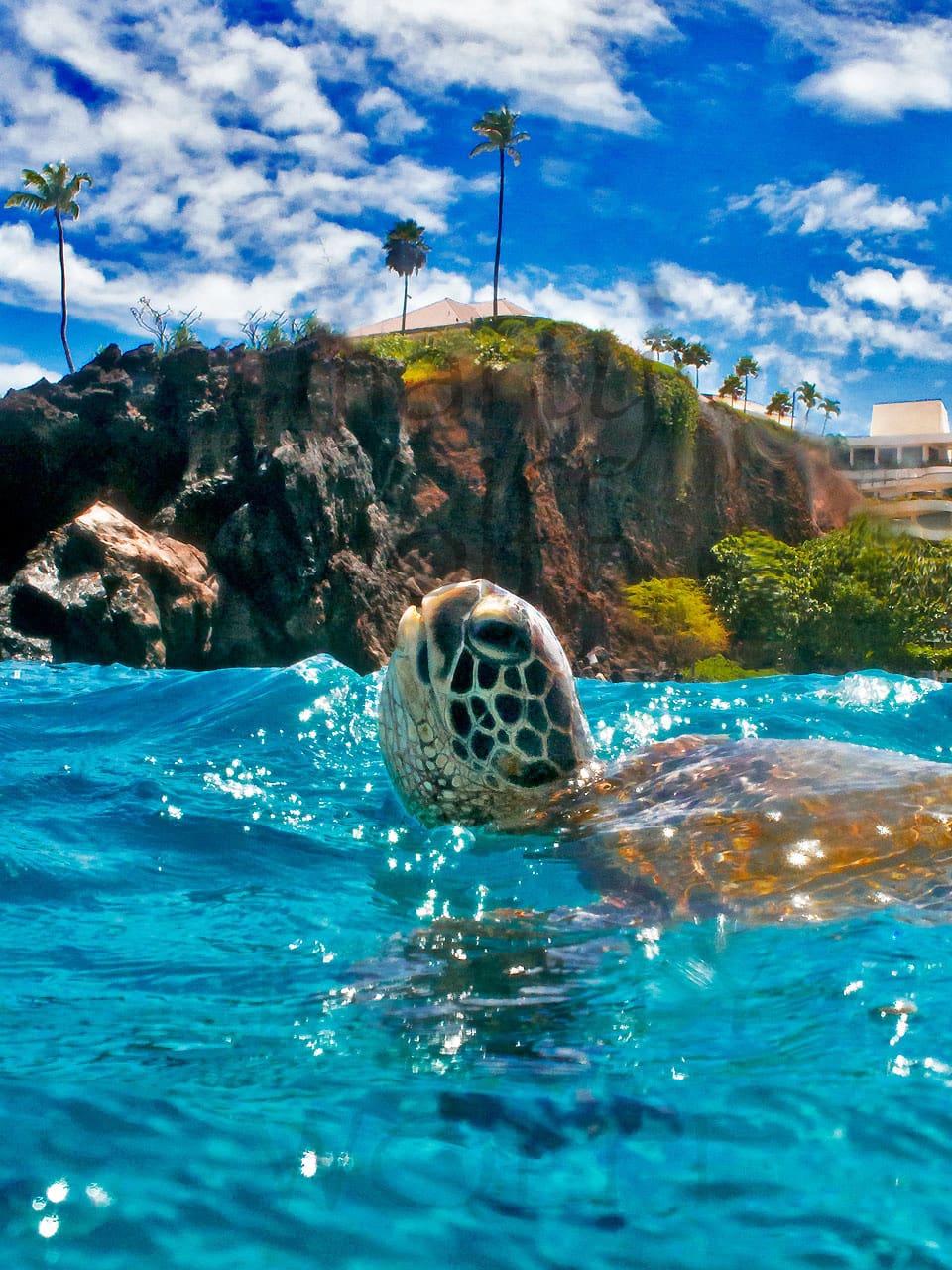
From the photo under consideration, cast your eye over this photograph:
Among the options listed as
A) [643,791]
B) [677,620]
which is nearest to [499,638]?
[643,791]

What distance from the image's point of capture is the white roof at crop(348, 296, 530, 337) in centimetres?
3397

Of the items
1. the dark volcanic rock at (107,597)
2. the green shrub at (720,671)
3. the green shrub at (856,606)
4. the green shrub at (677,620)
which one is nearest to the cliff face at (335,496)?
the dark volcanic rock at (107,597)

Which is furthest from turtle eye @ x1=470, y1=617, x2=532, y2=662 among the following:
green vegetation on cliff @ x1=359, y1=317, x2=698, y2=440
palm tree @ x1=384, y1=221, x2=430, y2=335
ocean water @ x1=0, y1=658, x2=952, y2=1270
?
palm tree @ x1=384, y1=221, x2=430, y2=335

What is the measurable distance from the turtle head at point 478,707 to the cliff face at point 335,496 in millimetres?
10645

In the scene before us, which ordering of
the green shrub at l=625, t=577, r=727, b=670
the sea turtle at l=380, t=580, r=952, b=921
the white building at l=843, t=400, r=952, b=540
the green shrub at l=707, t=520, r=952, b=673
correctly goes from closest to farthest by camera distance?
1. the sea turtle at l=380, t=580, r=952, b=921
2. the green shrub at l=707, t=520, r=952, b=673
3. the green shrub at l=625, t=577, r=727, b=670
4. the white building at l=843, t=400, r=952, b=540

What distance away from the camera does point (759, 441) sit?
93.8 feet

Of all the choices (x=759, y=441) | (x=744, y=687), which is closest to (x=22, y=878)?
(x=744, y=687)

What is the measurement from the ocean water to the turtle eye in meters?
0.59

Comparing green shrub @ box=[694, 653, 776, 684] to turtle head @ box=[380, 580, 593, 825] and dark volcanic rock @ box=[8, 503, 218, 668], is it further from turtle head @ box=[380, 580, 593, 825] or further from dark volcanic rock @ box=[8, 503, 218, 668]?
turtle head @ box=[380, 580, 593, 825]

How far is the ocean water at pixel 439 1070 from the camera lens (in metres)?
1.17

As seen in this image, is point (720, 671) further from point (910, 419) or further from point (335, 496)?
point (910, 419)

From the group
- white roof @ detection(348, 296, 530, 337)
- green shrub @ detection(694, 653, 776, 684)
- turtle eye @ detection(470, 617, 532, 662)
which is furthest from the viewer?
white roof @ detection(348, 296, 530, 337)

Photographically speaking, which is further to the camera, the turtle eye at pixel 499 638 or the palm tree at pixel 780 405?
the palm tree at pixel 780 405

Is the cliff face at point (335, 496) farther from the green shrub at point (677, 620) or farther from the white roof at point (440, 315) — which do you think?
the white roof at point (440, 315)
